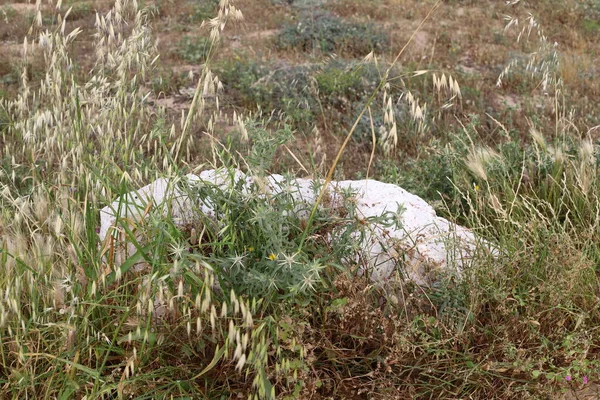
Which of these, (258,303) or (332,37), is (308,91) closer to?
(332,37)

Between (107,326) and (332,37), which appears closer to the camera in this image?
(107,326)

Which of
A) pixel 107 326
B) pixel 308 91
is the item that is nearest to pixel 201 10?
pixel 308 91

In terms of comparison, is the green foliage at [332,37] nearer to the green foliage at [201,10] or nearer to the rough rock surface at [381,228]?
the green foliage at [201,10]

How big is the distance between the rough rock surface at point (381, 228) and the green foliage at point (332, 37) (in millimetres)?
5068

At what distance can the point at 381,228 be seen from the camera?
9.20 ft

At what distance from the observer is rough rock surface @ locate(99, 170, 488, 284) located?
275 cm

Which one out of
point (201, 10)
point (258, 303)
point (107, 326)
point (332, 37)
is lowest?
point (201, 10)

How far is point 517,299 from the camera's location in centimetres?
284

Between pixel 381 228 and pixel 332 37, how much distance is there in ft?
20.2

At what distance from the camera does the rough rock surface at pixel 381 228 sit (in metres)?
2.75

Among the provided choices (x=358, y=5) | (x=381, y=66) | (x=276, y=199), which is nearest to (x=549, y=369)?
(x=276, y=199)

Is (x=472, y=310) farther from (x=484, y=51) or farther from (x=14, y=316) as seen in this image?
(x=484, y=51)

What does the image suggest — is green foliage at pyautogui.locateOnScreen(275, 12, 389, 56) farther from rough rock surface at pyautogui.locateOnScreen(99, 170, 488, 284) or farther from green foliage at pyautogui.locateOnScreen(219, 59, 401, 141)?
rough rock surface at pyautogui.locateOnScreen(99, 170, 488, 284)

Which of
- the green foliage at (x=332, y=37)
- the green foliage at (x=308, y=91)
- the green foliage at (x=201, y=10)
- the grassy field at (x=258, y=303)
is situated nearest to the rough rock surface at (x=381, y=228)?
the grassy field at (x=258, y=303)
